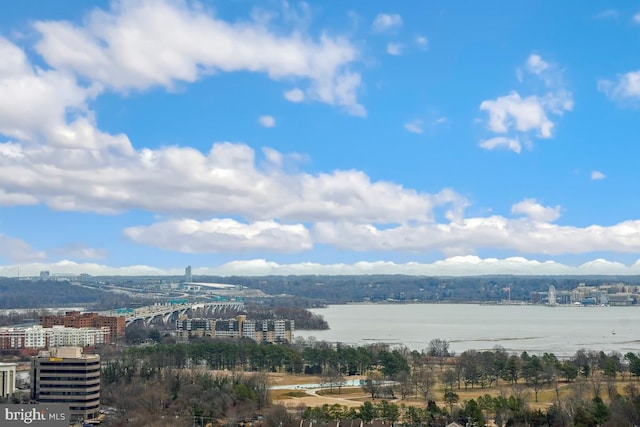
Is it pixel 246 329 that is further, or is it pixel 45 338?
pixel 246 329

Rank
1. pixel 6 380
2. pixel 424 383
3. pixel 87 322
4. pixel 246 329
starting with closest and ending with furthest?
pixel 6 380
pixel 424 383
pixel 87 322
pixel 246 329

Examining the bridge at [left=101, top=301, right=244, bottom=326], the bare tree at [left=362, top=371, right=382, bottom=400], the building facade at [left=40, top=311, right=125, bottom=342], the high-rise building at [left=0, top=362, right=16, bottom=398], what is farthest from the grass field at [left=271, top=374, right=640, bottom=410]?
the bridge at [left=101, top=301, right=244, bottom=326]

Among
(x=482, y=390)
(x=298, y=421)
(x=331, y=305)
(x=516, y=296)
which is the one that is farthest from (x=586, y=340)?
(x=516, y=296)

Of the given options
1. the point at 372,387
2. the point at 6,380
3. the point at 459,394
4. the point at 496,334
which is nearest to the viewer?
the point at 6,380

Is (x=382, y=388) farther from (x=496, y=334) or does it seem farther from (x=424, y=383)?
(x=496, y=334)

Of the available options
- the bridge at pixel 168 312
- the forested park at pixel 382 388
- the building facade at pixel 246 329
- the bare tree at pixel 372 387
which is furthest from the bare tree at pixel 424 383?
the bridge at pixel 168 312

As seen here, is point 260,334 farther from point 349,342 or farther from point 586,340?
point 586,340

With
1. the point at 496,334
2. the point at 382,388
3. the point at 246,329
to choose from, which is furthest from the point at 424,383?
the point at 496,334
